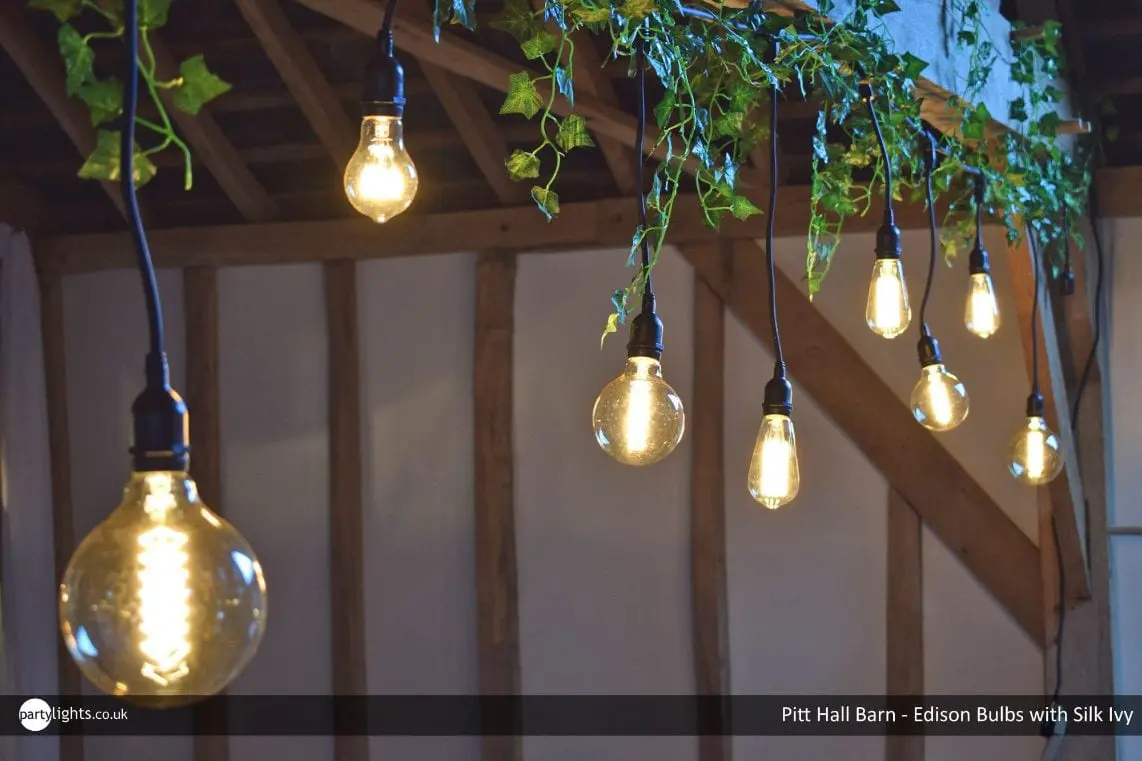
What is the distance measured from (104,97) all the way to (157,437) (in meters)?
0.33

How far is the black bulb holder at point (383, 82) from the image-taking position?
56.1 inches

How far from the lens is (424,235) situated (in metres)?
5.33

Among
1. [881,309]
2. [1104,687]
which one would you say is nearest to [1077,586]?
[1104,687]

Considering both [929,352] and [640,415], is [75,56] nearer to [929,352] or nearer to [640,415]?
[640,415]

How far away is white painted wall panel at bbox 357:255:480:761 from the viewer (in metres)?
5.38

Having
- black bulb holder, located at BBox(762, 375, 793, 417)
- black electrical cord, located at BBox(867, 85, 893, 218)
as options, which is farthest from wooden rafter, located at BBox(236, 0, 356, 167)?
black bulb holder, located at BBox(762, 375, 793, 417)

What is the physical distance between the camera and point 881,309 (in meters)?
2.42

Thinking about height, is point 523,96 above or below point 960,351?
below

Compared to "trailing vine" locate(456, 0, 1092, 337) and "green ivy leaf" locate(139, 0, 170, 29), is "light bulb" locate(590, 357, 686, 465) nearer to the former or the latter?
"trailing vine" locate(456, 0, 1092, 337)

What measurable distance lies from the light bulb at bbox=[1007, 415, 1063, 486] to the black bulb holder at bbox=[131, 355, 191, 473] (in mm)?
2865

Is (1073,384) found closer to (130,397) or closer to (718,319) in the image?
(718,319)

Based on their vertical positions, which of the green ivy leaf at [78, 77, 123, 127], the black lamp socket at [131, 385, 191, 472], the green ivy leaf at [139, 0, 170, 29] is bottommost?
the black lamp socket at [131, 385, 191, 472]

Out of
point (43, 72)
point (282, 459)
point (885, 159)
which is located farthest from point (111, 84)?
point (282, 459)

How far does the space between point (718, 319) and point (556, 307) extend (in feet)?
2.17
